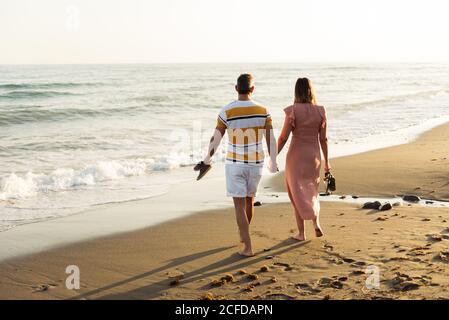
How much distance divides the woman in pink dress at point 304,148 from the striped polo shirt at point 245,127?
1.64ft

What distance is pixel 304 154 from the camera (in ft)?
20.0

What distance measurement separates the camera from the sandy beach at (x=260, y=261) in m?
4.63

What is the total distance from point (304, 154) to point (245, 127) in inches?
36.5

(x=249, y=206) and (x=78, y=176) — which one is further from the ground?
(x=249, y=206)

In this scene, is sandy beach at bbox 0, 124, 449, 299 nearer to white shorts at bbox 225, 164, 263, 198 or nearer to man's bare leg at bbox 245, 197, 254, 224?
man's bare leg at bbox 245, 197, 254, 224

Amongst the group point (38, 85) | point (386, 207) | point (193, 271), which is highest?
point (38, 85)

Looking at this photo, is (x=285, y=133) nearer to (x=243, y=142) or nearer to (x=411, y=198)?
(x=243, y=142)

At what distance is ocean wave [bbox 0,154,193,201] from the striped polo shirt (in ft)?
16.4

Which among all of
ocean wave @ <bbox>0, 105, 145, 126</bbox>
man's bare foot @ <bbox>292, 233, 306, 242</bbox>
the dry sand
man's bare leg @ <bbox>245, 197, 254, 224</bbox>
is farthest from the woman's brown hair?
ocean wave @ <bbox>0, 105, 145, 126</bbox>

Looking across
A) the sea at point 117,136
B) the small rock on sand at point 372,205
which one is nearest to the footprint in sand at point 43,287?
the sea at point 117,136

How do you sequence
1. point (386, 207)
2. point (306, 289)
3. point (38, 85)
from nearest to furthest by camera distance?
1. point (306, 289)
2. point (386, 207)
3. point (38, 85)

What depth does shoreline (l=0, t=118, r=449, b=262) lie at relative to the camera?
21.0 feet

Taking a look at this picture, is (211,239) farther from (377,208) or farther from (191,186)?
(191,186)

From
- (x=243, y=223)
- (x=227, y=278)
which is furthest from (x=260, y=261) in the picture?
(x=227, y=278)
